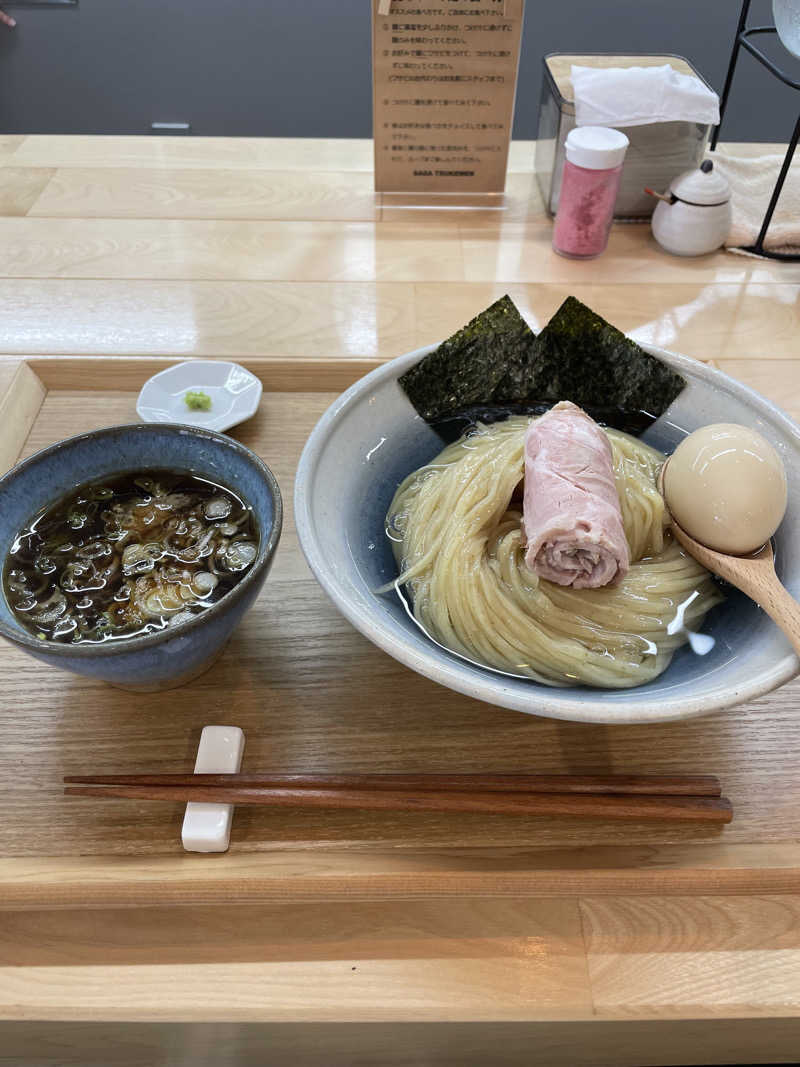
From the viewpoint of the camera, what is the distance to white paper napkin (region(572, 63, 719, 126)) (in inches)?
74.1

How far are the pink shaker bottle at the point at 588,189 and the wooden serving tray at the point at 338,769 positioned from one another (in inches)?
48.9

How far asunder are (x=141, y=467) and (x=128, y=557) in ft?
0.48

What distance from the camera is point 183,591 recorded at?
1017mm

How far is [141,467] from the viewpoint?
113 cm

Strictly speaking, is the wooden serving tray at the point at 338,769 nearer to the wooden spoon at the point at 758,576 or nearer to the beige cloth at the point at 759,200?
the wooden spoon at the point at 758,576

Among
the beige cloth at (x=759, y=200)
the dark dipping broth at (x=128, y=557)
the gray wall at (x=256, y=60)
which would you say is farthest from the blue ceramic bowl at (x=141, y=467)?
the gray wall at (x=256, y=60)

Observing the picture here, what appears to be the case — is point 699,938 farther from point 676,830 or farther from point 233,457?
point 233,457

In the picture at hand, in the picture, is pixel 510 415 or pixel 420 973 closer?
pixel 420 973

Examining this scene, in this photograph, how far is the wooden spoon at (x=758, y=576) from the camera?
3.01 feet

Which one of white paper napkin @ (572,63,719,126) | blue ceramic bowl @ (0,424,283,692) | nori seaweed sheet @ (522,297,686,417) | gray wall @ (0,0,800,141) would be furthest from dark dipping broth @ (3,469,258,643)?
gray wall @ (0,0,800,141)

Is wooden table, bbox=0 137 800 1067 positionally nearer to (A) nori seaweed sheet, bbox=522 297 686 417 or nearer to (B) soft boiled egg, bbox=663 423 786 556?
(B) soft boiled egg, bbox=663 423 786 556

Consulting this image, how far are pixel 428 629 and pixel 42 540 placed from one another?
0.53 meters

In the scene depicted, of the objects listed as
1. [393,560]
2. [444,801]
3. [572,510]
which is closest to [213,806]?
[444,801]

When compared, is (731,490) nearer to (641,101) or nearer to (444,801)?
(444,801)
